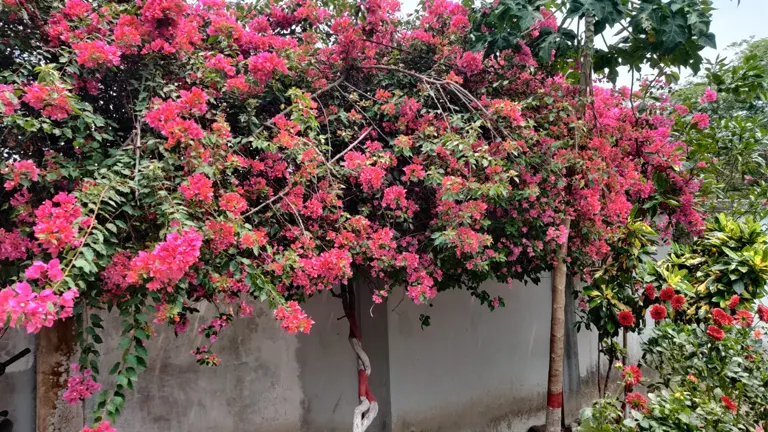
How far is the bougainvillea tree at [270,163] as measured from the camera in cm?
175

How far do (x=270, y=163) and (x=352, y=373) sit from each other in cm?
218

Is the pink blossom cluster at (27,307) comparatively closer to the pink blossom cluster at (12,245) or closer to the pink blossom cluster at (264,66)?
the pink blossom cluster at (12,245)

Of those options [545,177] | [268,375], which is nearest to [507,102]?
[545,177]

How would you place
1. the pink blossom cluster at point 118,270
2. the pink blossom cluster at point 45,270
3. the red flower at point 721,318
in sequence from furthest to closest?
the red flower at point 721,318, the pink blossom cluster at point 118,270, the pink blossom cluster at point 45,270

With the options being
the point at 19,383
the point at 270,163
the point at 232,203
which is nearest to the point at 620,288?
the point at 270,163

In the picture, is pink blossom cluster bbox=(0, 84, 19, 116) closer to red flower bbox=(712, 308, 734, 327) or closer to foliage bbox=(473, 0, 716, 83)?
foliage bbox=(473, 0, 716, 83)

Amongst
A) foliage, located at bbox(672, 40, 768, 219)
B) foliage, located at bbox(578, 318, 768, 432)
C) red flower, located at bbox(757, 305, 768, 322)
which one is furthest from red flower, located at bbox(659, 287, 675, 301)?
foliage, located at bbox(672, 40, 768, 219)

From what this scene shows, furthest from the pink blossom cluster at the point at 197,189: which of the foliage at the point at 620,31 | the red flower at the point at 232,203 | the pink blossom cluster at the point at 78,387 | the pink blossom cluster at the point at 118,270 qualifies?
the foliage at the point at 620,31

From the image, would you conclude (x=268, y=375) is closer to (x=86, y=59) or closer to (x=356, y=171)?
(x=356, y=171)

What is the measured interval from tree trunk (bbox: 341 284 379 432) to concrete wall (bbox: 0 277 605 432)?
→ 0.20 meters

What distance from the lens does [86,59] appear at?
1.97 metres

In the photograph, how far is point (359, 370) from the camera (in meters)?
3.48

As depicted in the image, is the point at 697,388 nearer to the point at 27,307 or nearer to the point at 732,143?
the point at 27,307

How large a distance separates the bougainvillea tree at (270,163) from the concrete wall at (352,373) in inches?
13.9
